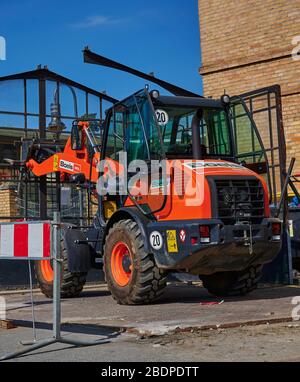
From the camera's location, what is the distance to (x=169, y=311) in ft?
29.9

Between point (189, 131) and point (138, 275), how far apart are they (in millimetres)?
2448

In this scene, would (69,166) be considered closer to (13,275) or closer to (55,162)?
(55,162)

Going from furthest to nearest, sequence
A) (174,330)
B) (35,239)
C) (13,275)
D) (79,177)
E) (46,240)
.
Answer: (13,275), (79,177), (174,330), (35,239), (46,240)

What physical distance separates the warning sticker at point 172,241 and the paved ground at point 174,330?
868mm

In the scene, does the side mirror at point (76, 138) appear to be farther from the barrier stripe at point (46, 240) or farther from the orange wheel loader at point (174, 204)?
the barrier stripe at point (46, 240)

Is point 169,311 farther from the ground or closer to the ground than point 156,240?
closer to the ground

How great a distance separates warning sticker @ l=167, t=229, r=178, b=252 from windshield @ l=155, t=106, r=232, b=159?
4.09 ft

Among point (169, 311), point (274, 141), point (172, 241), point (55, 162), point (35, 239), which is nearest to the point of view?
point (35, 239)

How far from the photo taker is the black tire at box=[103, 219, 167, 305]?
31.6ft

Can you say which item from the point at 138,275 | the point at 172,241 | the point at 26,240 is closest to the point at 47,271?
the point at 138,275

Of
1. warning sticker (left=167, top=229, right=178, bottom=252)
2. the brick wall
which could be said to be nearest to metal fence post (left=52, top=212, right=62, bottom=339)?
warning sticker (left=167, top=229, right=178, bottom=252)
